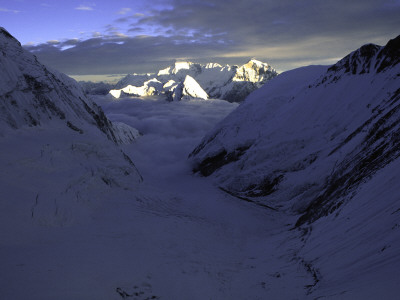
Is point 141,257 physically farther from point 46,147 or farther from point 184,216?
point 46,147

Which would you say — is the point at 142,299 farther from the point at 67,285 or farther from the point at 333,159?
the point at 333,159

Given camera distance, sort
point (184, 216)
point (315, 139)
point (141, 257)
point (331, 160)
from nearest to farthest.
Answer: point (141, 257)
point (184, 216)
point (331, 160)
point (315, 139)

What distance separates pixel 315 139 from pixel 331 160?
797cm

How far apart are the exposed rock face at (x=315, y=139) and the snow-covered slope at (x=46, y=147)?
1823 cm

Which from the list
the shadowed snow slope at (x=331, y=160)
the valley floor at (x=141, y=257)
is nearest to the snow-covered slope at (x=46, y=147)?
the valley floor at (x=141, y=257)

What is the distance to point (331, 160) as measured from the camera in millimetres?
31469

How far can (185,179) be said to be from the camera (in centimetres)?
5519

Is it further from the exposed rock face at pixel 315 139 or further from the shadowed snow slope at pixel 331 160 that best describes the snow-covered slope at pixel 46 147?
the exposed rock face at pixel 315 139

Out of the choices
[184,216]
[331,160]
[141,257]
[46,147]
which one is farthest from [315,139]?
[46,147]

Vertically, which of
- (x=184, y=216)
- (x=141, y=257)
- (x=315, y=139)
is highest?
(x=315, y=139)

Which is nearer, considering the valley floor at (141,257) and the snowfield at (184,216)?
the valley floor at (141,257)

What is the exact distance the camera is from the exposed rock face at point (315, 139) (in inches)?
977

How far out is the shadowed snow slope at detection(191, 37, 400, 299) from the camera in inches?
464

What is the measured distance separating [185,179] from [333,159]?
30304mm
